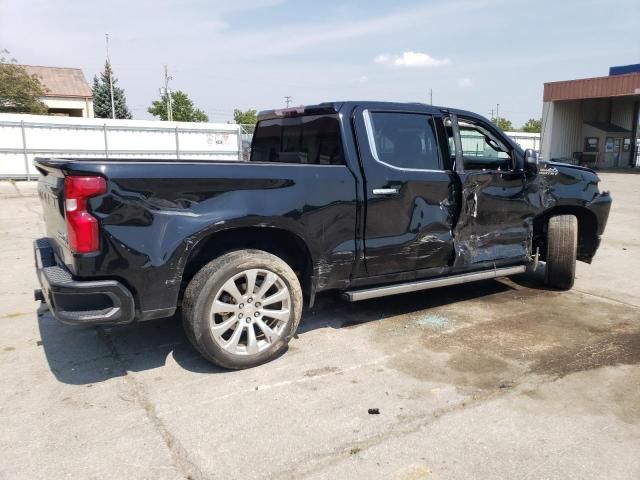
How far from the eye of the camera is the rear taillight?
3121mm

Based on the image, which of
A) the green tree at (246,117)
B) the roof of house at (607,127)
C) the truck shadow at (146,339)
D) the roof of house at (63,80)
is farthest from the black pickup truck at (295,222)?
the green tree at (246,117)

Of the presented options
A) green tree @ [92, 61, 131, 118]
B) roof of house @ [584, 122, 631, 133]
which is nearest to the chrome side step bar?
roof of house @ [584, 122, 631, 133]

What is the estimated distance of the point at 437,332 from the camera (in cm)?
454

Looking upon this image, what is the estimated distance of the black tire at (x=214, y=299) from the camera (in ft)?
11.5

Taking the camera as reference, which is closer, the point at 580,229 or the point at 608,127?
the point at 580,229

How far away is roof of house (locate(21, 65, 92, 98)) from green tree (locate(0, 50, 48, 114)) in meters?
10.7

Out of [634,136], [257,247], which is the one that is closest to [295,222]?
[257,247]

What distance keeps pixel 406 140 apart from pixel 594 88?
31.1 metres

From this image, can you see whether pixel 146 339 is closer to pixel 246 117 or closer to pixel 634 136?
pixel 634 136

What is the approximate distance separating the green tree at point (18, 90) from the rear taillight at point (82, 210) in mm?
36129

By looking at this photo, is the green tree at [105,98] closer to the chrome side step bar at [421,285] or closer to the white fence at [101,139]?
the white fence at [101,139]

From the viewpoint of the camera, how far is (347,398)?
3.36 m

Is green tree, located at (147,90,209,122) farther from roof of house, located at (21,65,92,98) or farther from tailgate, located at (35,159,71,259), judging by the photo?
tailgate, located at (35,159,71,259)

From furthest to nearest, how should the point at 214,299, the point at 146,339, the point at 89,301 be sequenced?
the point at 146,339, the point at 214,299, the point at 89,301
